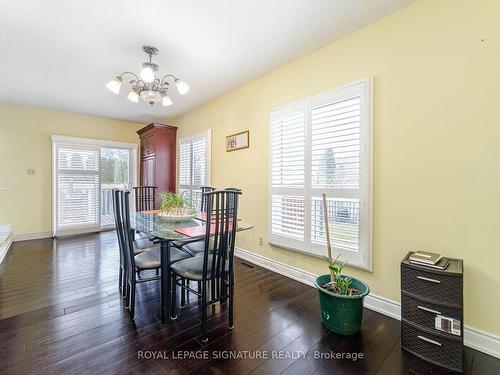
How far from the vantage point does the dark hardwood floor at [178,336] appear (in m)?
1.51

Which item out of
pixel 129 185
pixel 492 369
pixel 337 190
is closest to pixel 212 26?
pixel 337 190

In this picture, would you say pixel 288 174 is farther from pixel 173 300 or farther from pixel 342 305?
pixel 173 300

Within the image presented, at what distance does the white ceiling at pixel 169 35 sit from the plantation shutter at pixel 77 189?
1691 mm

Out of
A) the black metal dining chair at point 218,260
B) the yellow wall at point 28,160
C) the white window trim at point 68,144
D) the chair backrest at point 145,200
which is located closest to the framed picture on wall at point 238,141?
the chair backrest at point 145,200

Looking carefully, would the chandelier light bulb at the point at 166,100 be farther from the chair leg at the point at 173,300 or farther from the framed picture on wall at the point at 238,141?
the chair leg at the point at 173,300

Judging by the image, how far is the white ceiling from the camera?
2.00m

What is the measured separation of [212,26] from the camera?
2.25 m

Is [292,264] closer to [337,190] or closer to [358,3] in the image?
[337,190]

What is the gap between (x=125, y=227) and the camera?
6.69 feet

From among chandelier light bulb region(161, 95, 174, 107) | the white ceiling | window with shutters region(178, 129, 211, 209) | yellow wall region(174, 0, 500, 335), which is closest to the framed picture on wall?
window with shutters region(178, 129, 211, 209)

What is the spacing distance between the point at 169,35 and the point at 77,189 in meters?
4.29

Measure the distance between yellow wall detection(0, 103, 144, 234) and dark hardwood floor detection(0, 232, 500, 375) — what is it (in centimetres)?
245

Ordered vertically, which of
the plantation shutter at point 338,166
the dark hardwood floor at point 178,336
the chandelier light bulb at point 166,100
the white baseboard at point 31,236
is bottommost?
the dark hardwood floor at point 178,336

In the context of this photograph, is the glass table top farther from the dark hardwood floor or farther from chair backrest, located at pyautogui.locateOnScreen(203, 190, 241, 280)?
the dark hardwood floor
